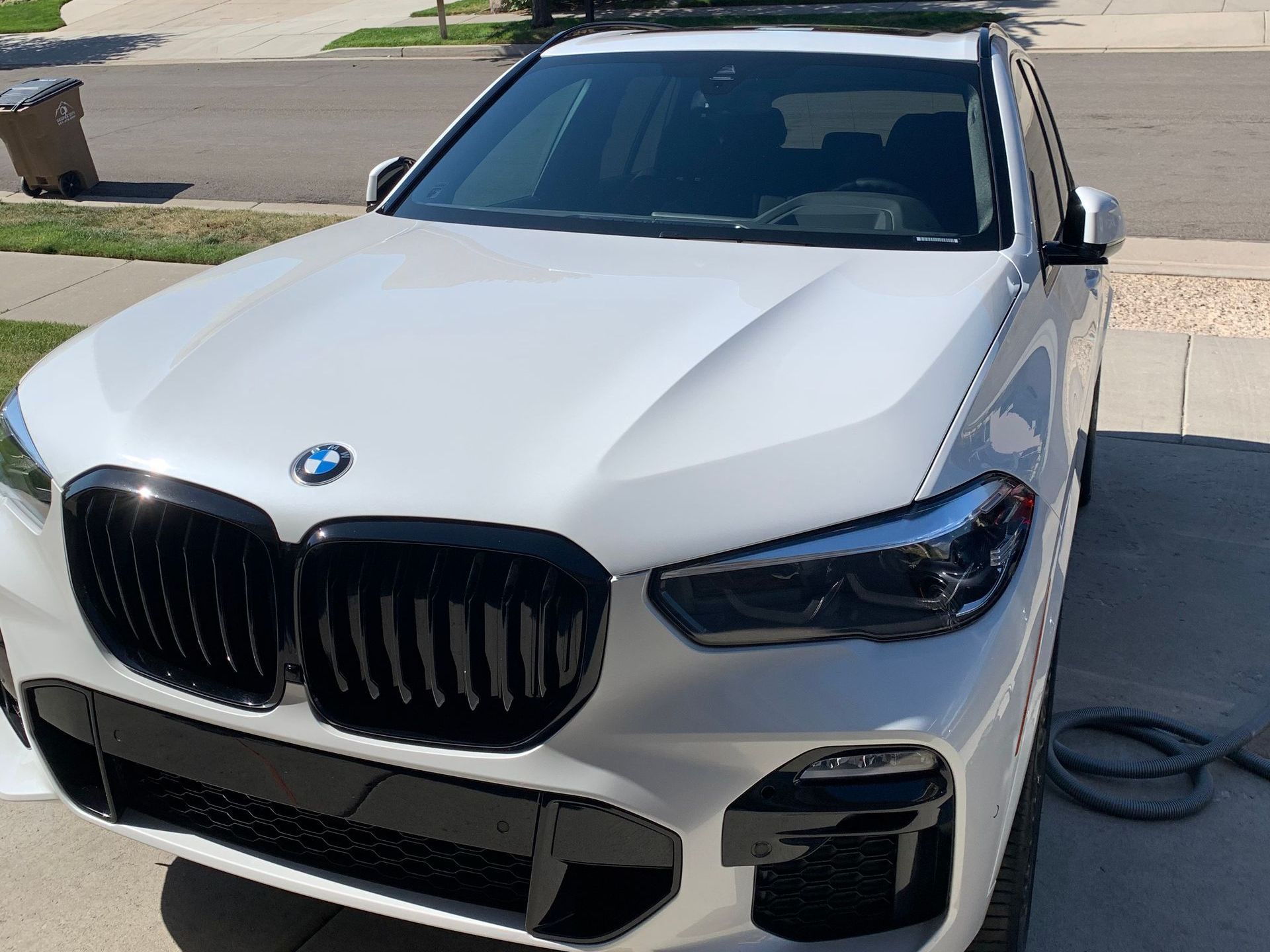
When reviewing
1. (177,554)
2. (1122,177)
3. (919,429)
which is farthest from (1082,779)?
(1122,177)

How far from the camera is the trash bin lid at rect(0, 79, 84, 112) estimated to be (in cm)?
1109

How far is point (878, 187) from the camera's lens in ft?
11.5

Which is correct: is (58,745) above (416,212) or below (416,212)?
below

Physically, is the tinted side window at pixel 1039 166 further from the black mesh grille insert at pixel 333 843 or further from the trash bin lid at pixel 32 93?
the trash bin lid at pixel 32 93

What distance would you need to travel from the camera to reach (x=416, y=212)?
3762 mm

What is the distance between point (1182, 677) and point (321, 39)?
73.5 ft

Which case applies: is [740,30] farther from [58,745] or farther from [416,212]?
[58,745]

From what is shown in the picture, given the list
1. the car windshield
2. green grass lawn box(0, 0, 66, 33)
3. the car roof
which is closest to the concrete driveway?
the car windshield

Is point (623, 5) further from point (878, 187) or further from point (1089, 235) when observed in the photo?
point (1089, 235)

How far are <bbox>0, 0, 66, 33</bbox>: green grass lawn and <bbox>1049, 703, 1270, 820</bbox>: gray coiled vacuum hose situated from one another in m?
29.8

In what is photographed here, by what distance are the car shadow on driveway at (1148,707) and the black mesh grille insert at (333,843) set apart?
0.51 metres

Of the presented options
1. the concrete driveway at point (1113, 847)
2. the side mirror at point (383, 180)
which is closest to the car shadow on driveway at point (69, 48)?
the side mirror at point (383, 180)

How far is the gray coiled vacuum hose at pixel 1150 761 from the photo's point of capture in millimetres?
3096

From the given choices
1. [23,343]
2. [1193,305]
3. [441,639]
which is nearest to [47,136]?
[23,343]
